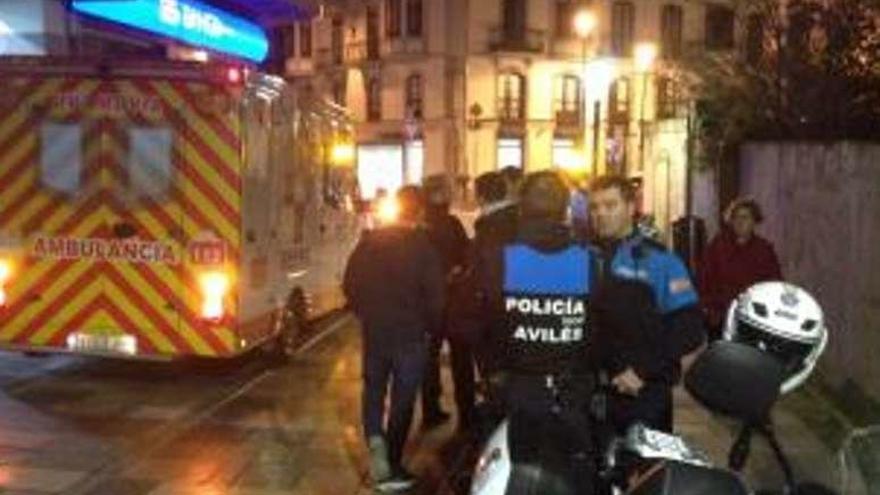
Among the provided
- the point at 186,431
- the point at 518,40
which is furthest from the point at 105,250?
the point at 518,40

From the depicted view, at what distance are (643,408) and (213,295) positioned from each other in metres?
6.49

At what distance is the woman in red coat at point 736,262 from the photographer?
1076cm

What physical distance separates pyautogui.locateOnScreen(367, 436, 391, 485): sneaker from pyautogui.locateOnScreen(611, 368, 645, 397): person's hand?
312 cm

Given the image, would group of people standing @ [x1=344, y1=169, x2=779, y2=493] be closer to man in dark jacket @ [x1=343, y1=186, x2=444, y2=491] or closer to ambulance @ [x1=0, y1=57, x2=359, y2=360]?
man in dark jacket @ [x1=343, y1=186, x2=444, y2=491]

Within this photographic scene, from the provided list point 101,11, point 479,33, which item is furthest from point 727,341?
point 479,33

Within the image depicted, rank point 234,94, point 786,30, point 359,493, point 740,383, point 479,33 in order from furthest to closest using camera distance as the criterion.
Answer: point 479,33 → point 786,30 → point 234,94 → point 359,493 → point 740,383

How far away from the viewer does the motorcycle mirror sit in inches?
173

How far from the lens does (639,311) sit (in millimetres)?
6312

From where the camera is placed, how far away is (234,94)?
12258 millimetres

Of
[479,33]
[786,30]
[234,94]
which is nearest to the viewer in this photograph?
[234,94]

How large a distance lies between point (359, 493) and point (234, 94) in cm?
415

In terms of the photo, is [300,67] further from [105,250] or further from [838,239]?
[838,239]

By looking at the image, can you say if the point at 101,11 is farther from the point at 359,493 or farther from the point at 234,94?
the point at 359,493

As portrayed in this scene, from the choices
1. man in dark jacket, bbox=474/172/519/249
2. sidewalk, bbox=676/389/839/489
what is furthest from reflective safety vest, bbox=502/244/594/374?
sidewalk, bbox=676/389/839/489
